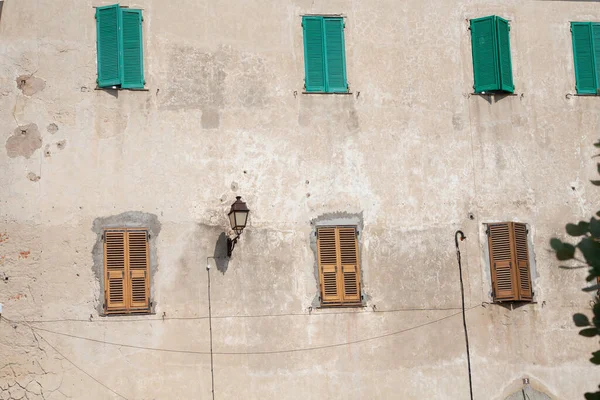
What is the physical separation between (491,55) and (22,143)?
7.66 m

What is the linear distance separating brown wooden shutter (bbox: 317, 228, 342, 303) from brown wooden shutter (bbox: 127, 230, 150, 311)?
268cm

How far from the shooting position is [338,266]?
727 inches

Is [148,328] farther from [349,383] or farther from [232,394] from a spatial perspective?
[349,383]

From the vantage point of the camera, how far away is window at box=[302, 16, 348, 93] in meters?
18.9

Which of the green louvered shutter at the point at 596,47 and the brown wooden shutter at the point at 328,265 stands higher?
the green louvered shutter at the point at 596,47

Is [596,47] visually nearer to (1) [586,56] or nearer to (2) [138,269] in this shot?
(1) [586,56]

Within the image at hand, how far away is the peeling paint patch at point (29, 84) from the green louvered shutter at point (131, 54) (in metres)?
1.27

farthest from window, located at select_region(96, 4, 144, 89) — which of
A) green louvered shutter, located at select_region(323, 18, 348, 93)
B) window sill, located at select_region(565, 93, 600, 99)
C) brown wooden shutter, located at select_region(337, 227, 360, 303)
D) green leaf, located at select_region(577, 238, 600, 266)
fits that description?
green leaf, located at select_region(577, 238, 600, 266)

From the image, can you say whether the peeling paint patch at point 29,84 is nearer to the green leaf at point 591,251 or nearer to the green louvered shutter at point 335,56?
the green louvered shutter at point 335,56

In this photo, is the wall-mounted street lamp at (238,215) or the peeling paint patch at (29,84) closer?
the wall-mounted street lamp at (238,215)

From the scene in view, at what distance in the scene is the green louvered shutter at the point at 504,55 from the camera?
19469 millimetres

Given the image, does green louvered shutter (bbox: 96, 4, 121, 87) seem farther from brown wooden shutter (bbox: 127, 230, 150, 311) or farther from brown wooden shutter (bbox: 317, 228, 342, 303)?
brown wooden shutter (bbox: 317, 228, 342, 303)

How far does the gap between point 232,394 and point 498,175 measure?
5632mm

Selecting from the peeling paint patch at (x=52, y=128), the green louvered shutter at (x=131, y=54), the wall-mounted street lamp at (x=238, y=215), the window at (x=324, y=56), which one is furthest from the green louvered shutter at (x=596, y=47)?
the peeling paint patch at (x=52, y=128)
